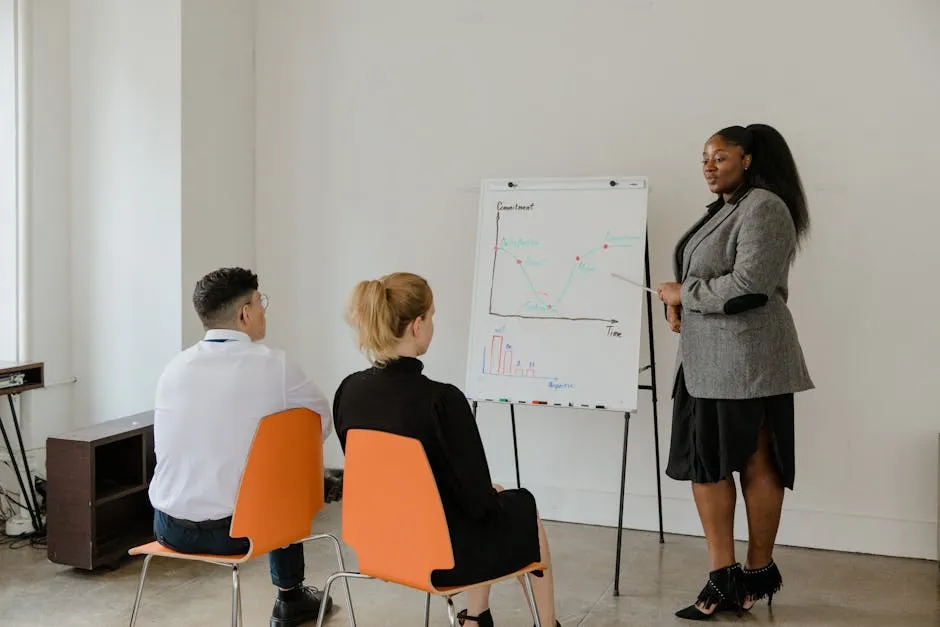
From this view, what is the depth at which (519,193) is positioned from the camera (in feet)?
12.7

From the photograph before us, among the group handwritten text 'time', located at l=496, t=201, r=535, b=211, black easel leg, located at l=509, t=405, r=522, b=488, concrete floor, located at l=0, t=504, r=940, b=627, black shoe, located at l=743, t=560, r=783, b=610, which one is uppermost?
handwritten text 'time', located at l=496, t=201, r=535, b=211

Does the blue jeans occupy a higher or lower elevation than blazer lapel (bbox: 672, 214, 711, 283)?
lower

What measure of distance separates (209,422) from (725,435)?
161cm

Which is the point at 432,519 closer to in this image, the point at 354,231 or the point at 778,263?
the point at 778,263

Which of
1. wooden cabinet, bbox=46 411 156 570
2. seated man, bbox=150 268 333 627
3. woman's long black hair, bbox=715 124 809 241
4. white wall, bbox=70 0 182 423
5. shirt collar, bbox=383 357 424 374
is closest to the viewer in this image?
shirt collar, bbox=383 357 424 374

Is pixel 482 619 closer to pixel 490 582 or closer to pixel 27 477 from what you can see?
pixel 490 582

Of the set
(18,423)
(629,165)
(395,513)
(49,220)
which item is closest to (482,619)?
(395,513)

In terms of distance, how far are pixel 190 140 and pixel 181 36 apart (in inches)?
18.4

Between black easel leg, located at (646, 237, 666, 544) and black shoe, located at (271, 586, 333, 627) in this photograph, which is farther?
black easel leg, located at (646, 237, 666, 544)

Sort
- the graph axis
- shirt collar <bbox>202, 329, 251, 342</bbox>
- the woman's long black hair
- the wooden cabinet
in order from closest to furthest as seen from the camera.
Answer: shirt collar <bbox>202, 329, 251, 342</bbox>, the woman's long black hair, the wooden cabinet, the graph axis

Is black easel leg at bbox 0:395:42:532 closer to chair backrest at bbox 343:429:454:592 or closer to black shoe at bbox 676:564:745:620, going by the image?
chair backrest at bbox 343:429:454:592

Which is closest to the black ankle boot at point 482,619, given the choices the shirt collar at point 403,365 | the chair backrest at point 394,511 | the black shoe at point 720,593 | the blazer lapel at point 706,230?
the chair backrest at point 394,511

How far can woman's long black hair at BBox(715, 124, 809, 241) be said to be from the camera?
10.1 feet

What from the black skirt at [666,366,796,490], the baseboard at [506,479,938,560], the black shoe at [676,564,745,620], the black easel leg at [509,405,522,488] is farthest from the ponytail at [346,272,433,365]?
the baseboard at [506,479,938,560]
